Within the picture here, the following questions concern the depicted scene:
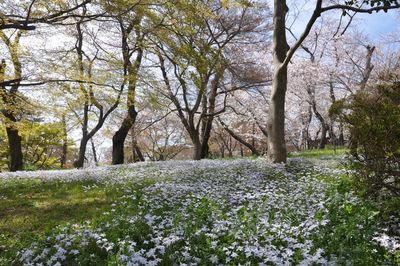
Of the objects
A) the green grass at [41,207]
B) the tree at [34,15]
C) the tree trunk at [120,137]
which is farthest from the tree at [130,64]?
the green grass at [41,207]

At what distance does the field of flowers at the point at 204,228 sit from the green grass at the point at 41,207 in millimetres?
33

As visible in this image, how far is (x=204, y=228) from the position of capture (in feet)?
18.7

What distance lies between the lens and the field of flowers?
4727mm

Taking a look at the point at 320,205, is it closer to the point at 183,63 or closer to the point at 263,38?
the point at 183,63

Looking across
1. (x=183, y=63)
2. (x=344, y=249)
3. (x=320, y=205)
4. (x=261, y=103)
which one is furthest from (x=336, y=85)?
(x=344, y=249)

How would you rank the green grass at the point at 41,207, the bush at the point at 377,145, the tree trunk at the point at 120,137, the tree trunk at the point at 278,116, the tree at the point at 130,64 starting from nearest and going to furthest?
the bush at the point at 377,145 < the green grass at the point at 41,207 < the tree trunk at the point at 278,116 < the tree at the point at 130,64 < the tree trunk at the point at 120,137

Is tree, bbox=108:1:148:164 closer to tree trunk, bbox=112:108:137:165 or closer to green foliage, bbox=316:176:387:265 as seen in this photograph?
tree trunk, bbox=112:108:137:165

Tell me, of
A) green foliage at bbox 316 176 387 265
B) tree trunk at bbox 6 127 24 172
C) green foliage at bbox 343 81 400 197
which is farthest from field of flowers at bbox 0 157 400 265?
tree trunk at bbox 6 127 24 172

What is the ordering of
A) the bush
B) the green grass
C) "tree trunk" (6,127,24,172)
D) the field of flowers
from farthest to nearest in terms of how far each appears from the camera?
"tree trunk" (6,127,24,172) < the green grass < the bush < the field of flowers

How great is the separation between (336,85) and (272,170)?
2659 cm

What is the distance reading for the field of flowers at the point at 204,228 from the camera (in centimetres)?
473

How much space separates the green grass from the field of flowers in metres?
0.03

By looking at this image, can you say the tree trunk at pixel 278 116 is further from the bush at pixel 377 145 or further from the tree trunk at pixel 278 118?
the bush at pixel 377 145

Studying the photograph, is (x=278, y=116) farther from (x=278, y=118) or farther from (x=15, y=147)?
(x=15, y=147)
